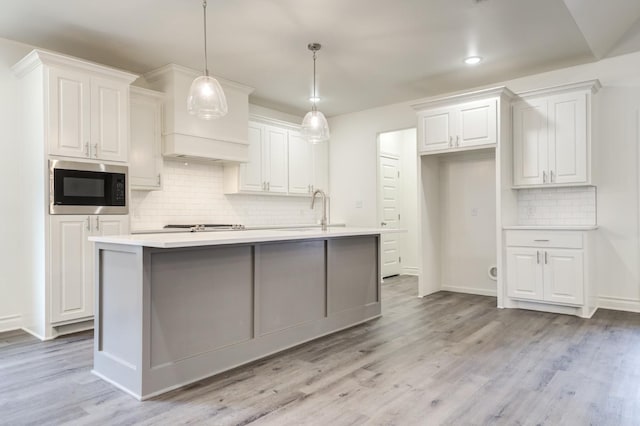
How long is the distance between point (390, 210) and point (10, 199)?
4.93 m

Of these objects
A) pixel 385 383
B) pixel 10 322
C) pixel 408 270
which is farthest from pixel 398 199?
pixel 10 322

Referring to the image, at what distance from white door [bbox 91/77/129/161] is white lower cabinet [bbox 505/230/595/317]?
4129mm

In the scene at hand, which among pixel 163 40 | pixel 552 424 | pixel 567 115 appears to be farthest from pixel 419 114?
pixel 552 424

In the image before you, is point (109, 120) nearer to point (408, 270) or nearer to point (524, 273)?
point (524, 273)

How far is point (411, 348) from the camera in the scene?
128 inches

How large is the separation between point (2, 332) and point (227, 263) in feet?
8.29

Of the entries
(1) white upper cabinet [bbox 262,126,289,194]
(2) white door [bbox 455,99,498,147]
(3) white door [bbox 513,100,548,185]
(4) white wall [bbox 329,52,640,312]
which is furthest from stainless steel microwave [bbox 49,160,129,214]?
(4) white wall [bbox 329,52,640,312]

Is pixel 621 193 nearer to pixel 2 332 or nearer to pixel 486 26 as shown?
pixel 486 26

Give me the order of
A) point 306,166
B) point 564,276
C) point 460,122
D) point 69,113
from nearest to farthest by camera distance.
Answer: point 69,113, point 564,276, point 460,122, point 306,166

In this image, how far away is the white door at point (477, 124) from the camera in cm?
465

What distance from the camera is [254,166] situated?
18.5 feet

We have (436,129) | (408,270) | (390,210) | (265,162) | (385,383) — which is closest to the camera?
(385,383)

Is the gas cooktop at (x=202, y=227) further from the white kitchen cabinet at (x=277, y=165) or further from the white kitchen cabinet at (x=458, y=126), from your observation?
the white kitchen cabinet at (x=458, y=126)

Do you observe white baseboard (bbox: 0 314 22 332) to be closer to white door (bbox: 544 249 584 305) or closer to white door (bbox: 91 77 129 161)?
white door (bbox: 91 77 129 161)
